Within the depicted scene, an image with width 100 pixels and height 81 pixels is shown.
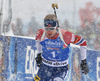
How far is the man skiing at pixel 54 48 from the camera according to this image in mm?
4332

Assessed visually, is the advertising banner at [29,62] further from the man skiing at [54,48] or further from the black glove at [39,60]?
the man skiing at [54,48]

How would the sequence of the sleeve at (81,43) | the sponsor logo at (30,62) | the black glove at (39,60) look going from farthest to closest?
1. the sponsor logo at (30,62)
2. the black glove at (39,60)
3. the sleeve at (81,43)

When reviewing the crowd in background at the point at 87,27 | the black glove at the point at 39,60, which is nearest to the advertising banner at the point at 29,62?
the black glove at the point at 39,60

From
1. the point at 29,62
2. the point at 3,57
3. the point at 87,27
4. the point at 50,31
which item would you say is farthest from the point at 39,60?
the point at 87,27

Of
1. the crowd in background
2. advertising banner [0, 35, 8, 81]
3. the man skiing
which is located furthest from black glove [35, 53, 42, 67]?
the crowd in background

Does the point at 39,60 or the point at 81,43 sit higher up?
the point at 81,43

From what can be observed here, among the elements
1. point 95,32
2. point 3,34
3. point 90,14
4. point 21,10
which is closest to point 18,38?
point 3,34

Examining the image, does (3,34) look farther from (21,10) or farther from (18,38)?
(21,10)

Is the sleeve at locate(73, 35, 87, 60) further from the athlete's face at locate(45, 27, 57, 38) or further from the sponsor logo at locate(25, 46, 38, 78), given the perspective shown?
the sponsor logo at locate(25, 46, 38, 78)

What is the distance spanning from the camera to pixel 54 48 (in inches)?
173

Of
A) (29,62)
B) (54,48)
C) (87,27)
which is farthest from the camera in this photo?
(87,27)

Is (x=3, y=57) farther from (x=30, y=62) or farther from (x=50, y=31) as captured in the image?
(x=50, y=31)

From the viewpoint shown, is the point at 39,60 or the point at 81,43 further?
the point at 39,60

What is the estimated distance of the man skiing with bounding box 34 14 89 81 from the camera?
14.2ft
